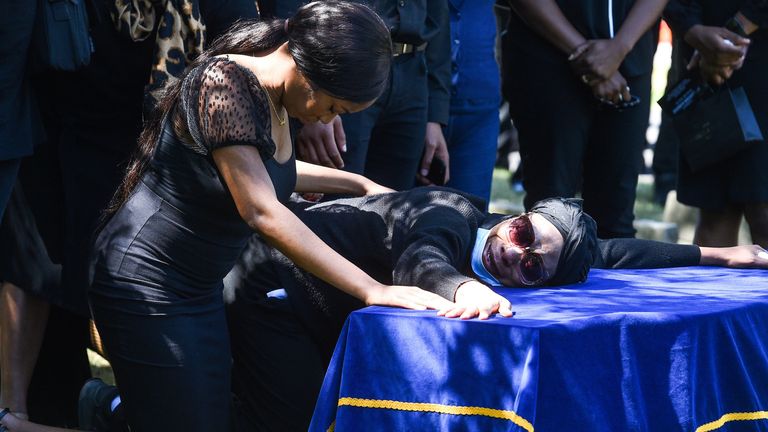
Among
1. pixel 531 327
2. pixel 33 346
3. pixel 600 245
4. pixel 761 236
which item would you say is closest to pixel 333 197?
pixel 600 245

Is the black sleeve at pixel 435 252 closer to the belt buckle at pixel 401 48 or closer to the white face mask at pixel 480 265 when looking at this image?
the white face mask at pixel 480 265

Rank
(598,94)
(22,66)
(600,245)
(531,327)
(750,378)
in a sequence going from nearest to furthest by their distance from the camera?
(531,327), (750,378), (22,66), (600,245), (598,94)

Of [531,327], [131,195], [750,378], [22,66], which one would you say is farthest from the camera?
[22,66]

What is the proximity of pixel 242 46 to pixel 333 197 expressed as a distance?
883 mm

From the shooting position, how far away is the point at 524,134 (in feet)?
15.4

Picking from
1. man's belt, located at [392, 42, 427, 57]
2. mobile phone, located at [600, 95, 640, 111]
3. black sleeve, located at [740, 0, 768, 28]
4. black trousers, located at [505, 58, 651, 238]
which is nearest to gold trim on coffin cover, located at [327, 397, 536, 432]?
man's belt, located at [392, 42, 427, 57]

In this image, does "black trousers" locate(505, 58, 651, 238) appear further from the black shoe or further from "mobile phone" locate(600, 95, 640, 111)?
the black shoe

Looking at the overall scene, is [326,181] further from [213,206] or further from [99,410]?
[99,410]

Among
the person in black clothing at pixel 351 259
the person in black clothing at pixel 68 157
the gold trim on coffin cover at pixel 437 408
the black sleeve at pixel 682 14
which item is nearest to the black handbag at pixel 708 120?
the black sleeve at pixel 682 14

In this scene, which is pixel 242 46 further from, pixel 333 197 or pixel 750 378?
pixel 750 378

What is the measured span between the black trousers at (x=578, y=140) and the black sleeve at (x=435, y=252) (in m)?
1.44

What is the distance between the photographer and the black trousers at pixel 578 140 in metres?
4.57

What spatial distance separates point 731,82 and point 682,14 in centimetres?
34

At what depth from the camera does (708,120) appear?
473 centimetres
